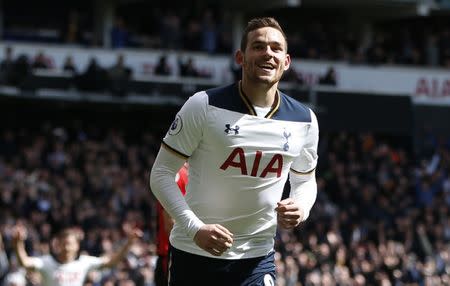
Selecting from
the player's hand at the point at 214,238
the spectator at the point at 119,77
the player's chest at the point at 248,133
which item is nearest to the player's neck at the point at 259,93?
the player's chest at the point at 248,133

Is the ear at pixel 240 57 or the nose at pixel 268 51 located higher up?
the nose at pixel 268 51

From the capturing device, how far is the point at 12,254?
18922 mm

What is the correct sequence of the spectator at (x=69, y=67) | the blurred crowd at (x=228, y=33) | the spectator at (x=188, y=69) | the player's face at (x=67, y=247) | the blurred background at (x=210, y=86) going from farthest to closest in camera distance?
the blurred crowd at (x=228, y=33), the spectator at (x=188, y=69), the spectator at (x=69, y=67), the blurred background at (x=210, y=86), the player's face at (x=67, y=247)

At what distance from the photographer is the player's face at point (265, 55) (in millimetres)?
6523

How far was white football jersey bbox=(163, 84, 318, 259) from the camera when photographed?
655 cm

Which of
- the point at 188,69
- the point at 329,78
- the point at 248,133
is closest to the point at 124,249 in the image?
the point at 248,133

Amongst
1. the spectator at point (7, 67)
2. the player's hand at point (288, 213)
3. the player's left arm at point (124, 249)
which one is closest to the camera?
the player's hand at point (288, 213)

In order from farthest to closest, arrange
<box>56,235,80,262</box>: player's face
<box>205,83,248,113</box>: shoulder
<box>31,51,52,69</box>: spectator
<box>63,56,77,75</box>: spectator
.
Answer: <box>63,56,77,75</box>: spectator → <box>31,51,52,69</box>: spectator → <box>56,235,80,262</box>: player's face → <box>205,83,248,113</box>: shoulder

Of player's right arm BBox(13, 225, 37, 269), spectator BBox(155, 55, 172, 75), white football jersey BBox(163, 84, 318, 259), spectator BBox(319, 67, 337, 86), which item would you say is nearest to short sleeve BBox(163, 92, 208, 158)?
white football jersey BBox(163, 84, 318, 259)

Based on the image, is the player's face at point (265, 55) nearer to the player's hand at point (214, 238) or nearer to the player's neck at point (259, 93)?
the player's neck at point (259, 93)

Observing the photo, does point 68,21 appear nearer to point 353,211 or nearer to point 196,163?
point 353,211

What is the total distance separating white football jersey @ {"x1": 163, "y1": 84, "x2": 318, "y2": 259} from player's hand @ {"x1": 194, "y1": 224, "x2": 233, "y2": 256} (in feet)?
1.27

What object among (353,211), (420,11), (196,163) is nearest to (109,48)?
(353,211)

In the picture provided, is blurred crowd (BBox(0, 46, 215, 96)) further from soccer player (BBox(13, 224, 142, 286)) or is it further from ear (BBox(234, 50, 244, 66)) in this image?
ear (BBox(234, 50, 244, 66))
